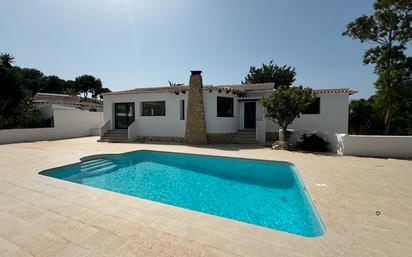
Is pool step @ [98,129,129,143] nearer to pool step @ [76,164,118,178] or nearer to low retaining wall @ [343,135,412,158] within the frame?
pool step @ [76,164,118,178]

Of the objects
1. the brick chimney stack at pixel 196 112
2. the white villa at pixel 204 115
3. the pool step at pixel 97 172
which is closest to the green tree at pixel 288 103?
the white villa at pixel 204 115

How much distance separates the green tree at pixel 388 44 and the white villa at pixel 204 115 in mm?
3902

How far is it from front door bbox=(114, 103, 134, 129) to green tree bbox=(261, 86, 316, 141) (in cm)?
1254

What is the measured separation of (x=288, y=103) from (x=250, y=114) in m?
5.51

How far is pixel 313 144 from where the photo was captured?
1241 cm

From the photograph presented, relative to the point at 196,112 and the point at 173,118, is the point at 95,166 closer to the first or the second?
the point at 173,118

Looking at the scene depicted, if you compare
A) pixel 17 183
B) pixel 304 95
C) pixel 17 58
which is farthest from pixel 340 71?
pixel 17 58

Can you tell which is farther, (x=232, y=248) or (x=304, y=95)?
(x=304, y=95)

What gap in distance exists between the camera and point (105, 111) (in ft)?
62.7

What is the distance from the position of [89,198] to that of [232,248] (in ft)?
12.6

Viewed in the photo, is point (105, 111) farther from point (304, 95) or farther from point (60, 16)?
point (304, 95)

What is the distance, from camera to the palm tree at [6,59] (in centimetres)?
1786

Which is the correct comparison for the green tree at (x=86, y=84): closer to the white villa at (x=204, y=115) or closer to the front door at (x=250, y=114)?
the white villa at (x=204, y=115)

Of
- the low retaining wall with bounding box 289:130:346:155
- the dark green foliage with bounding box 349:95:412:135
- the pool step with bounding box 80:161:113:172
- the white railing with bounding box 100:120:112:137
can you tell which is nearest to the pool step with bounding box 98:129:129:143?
the white railing with bounding box 100:120:112:137
